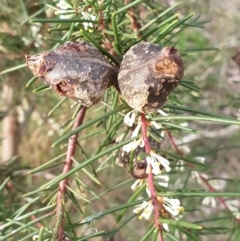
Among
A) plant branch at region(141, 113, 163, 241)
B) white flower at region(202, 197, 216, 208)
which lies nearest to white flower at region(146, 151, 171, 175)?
plant branch at region(141, 113, 163, 241)

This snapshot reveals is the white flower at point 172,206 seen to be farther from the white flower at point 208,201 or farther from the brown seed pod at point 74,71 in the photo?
the white flower at point 208,201

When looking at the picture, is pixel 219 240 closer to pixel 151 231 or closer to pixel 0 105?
pixel 0 105

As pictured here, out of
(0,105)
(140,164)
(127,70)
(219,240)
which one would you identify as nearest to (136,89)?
(127,70)

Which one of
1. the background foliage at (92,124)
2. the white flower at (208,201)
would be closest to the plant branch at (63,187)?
the background foliage at (92,124)

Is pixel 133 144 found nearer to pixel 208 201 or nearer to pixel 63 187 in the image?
pixel 63 187

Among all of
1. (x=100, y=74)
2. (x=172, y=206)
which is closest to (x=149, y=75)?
(x=100, y=74)

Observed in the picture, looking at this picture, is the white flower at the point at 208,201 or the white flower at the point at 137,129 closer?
the white flower at the point at 137,129
